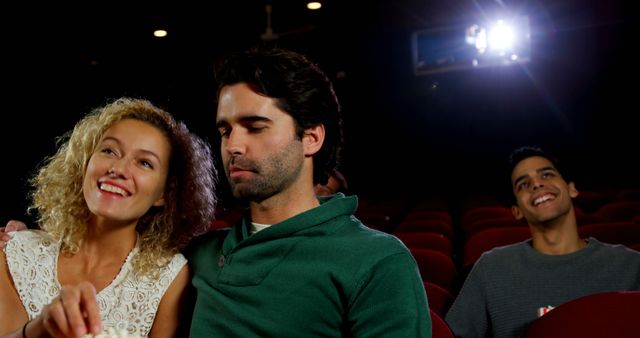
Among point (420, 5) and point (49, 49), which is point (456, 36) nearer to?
point (420, 5)

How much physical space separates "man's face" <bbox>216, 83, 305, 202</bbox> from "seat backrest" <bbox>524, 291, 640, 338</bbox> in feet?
2.51

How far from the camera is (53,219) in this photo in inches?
63.9

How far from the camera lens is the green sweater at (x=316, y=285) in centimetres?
114

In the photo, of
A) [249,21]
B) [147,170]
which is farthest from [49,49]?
[147,170]

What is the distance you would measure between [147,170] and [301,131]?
1.57 feet

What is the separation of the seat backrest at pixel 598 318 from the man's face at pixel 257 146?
30.1 inches

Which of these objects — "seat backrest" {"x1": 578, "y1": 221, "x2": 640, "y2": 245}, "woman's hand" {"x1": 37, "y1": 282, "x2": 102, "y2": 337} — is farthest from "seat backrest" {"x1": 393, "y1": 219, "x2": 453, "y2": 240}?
"woman's hand" {"x1": 37, "y1": 282, "x2": 102, "y2": 337}

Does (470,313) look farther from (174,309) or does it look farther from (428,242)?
(428,242)

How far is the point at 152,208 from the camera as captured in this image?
169 centimetres

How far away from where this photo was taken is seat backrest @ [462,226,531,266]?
289 cm

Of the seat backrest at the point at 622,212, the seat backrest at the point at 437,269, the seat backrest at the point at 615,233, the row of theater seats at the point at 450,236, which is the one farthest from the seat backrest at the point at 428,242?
the seat backrest at the point at 622,212

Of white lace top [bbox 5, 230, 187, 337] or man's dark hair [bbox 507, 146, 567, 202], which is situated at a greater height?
man's dark hair [bbox 507, 146, 567, 202]

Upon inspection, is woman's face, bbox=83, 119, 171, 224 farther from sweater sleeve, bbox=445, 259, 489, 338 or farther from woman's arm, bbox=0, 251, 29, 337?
sweater sleeve, bbox=445, 259, 489, 338

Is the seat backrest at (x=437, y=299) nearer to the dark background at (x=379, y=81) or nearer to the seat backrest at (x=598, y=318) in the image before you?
the seat backrest at (x=598, y=318)
